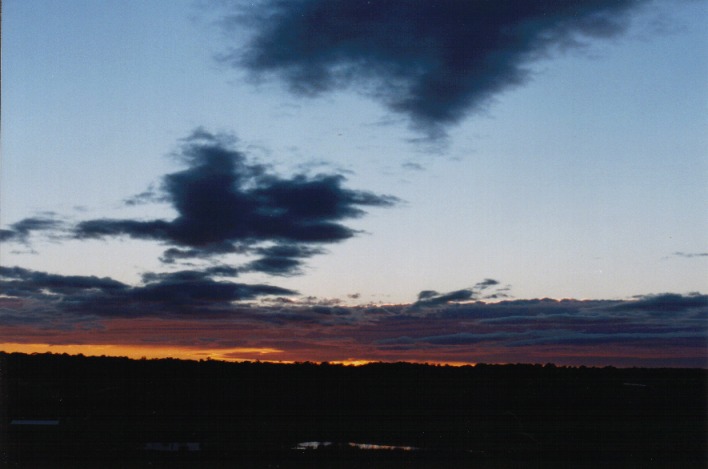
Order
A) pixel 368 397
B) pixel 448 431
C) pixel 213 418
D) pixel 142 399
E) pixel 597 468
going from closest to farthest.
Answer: pixel 597 468 → pixel 448 431 → pixel 213 418 → pixel 142 399 → pixel 368 397

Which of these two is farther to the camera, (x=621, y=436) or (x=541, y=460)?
(x=621, y=436)

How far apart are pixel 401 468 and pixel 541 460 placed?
1006 centimetres

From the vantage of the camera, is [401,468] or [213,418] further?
[213,418]

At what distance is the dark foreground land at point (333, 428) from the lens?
1507 inches

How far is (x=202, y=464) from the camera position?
35.0 meters

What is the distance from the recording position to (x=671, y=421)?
68.3 meters

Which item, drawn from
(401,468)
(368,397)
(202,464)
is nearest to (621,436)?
(401,468)

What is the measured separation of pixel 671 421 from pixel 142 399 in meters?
65.9

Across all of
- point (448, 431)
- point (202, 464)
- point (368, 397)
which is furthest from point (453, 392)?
point (202, 464)

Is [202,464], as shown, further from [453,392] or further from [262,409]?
[453,392]

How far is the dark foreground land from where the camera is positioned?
38.3 metres

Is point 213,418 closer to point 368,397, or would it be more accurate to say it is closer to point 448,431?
point 448,431

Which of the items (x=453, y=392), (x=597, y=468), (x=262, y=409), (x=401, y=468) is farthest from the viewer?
(x=453, y=392)

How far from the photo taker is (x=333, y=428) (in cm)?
5519
